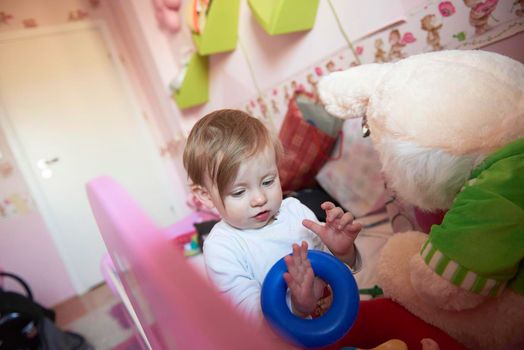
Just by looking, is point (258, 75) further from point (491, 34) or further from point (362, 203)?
point (491, 34)

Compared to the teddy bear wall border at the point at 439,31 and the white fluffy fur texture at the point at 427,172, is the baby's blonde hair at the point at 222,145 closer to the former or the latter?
the white fluffy fur texture at the point at 427,172

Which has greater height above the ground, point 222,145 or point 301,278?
point 222,145

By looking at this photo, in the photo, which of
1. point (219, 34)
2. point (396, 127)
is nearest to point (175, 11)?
point (219, 34)

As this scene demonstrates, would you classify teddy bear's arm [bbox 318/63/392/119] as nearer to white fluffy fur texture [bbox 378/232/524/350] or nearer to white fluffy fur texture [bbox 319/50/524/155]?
white fluffy fur texture [bbox 319/50/524/155]

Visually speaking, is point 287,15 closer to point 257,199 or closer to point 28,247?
point 257,199

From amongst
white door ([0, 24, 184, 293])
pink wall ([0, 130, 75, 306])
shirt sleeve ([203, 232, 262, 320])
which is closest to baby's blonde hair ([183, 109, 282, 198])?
shirt sleeve ([203, 232, 262, 320])

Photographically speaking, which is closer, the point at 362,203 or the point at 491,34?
the point at 491,34

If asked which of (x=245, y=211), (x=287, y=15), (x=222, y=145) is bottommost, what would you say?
(x=245, y=211)

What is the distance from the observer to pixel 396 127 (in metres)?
0.49

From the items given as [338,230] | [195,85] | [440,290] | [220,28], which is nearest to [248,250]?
[338,230]

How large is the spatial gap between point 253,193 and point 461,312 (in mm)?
358

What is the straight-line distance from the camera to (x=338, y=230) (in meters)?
0.51

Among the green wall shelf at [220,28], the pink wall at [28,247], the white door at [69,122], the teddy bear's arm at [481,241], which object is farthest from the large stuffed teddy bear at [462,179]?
the pink wall at [28,247]

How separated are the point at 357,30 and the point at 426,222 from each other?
2.17 ft
